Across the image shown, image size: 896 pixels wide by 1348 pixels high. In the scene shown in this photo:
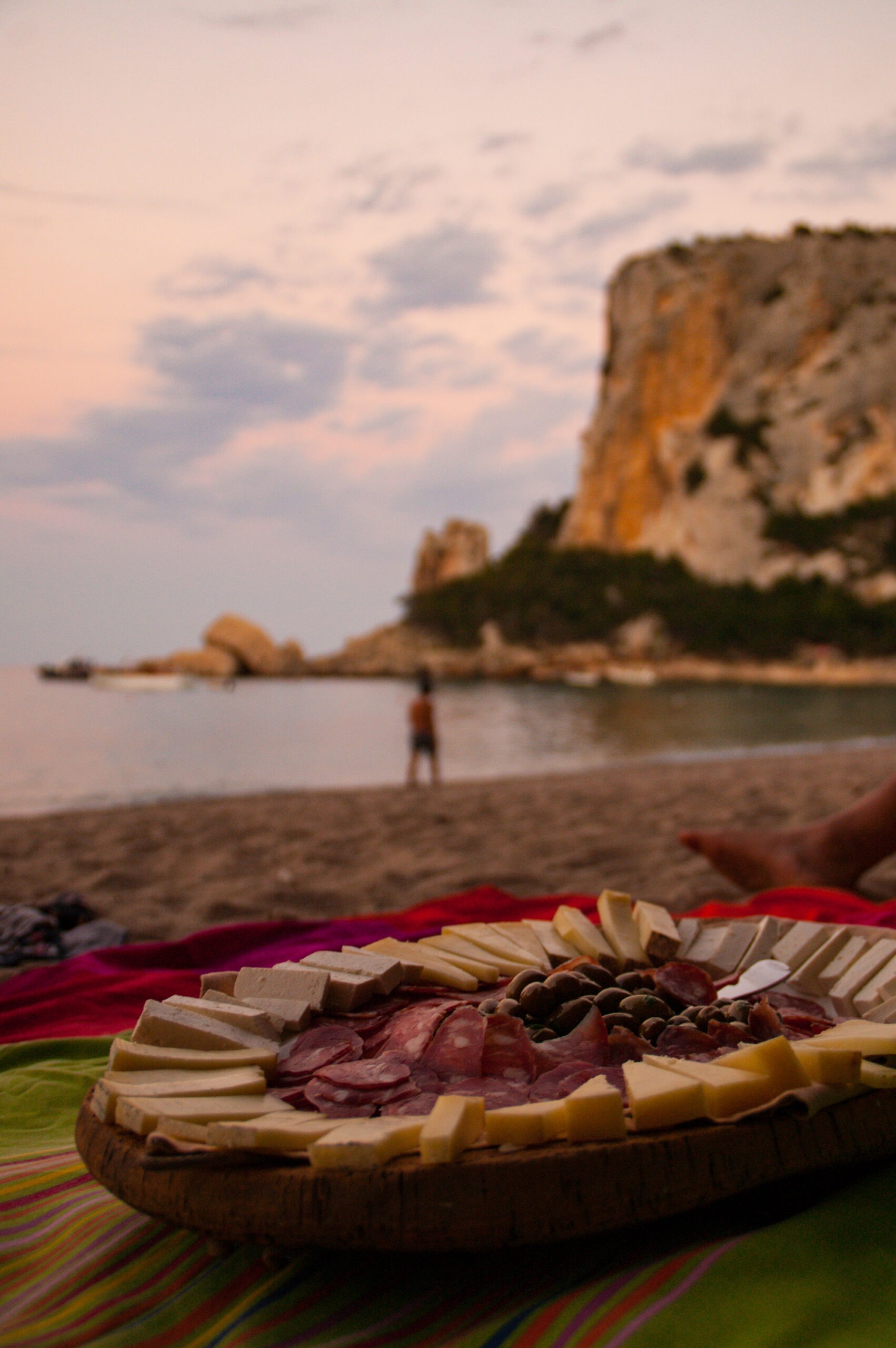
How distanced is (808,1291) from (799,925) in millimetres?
848

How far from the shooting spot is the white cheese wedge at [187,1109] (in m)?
1.17

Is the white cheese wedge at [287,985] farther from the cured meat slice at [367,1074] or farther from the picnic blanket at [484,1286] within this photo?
the picnic blanket at [484,1286]

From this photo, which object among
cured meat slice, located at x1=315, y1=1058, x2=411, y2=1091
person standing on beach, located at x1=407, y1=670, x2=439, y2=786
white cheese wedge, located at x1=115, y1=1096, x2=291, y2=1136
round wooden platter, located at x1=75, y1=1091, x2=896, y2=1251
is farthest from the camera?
person standing on beach, located at x1=407, y1=670, x2=439, y2=786

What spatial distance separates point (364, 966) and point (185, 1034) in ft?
1.13

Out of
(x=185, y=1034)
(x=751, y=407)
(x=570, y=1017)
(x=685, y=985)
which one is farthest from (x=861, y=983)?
(x=751, y=407)

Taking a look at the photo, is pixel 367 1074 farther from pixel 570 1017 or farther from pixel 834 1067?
pixel 834 1067

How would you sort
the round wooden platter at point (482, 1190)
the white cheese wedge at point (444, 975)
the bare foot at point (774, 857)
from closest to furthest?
the round wooden platter at point (482, 1190) < the white cheese wedge at point (444, 975) < the bare foot at point (774, 857)

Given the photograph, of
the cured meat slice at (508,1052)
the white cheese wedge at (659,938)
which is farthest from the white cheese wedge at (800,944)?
the cured meat slice at (508,1052)

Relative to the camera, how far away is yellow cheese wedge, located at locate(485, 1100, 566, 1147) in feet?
3.66

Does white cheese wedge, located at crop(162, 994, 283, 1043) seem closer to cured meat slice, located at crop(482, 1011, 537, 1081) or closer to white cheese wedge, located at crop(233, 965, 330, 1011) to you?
white cheese wedge, located at crop(233, 965, 330, 1011)

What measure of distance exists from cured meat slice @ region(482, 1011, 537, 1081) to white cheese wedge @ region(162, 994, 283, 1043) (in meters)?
0.31

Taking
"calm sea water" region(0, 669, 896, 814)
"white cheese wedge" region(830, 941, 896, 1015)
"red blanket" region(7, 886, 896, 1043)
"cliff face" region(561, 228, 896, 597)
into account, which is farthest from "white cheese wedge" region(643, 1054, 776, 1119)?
"cliff face" region(561, 228, 896, 597)

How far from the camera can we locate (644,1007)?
→ 1.50 metres

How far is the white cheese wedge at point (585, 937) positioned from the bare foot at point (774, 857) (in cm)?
201
